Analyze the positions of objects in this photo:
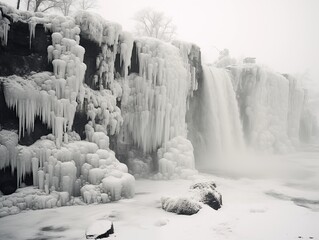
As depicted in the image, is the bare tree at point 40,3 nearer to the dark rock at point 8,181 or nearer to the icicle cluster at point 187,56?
the icicle cluster at point 187,56

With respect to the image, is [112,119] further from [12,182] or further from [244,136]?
[244,136]

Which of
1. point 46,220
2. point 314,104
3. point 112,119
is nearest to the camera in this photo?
point 46,220

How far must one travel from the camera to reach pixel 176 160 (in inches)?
431

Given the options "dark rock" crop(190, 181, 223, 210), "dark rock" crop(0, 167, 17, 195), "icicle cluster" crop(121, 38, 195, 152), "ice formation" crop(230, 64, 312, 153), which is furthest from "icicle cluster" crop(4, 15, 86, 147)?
"ice formation" crop(230, 64, 312, 153)

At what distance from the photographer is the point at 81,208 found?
→ 7121mm

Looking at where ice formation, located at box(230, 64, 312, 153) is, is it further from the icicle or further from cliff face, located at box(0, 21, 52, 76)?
the icicle

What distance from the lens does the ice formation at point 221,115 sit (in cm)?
1537

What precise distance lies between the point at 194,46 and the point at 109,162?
7.16 m

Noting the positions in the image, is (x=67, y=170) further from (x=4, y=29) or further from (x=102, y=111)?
(x=4, y=29)

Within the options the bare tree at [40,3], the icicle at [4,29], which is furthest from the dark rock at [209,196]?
the bare tree at [40,3]

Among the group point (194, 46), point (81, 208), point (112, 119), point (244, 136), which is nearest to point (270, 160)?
point (244, 136)

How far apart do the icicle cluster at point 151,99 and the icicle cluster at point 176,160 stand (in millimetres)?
331

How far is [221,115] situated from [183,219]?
33.6 feet

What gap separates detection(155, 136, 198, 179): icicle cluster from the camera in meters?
10.7
